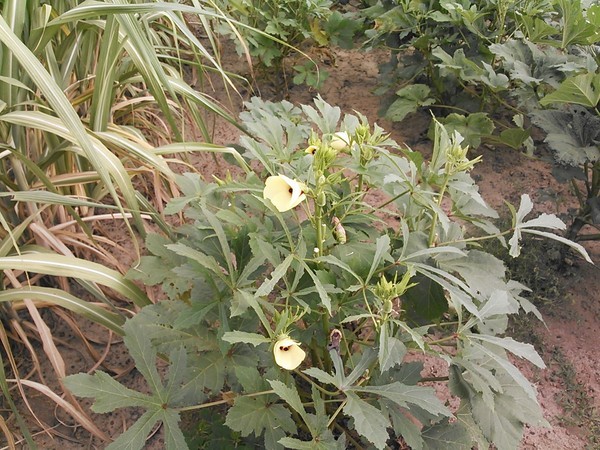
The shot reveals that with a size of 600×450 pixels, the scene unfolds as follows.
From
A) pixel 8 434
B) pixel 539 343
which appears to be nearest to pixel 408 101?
pixel 539 343

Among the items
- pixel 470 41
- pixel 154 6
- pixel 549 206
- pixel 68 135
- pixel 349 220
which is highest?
pixel 154 6

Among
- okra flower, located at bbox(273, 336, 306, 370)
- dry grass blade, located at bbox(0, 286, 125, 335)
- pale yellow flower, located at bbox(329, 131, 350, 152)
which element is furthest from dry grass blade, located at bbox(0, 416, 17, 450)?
pale yellow flower, located at bbox(329, 131, 350, 152)

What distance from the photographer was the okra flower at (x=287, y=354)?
83 cm

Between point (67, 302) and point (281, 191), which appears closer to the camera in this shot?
point (281, 191)

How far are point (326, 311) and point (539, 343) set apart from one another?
948 mm

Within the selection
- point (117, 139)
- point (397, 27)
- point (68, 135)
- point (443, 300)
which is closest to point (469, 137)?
point (397, 27)

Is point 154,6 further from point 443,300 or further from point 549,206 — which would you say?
point 549,206

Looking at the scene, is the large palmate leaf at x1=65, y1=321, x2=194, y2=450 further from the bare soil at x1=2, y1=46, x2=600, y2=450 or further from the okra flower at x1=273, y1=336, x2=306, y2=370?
the bare soil at x1=2, y1=46, x2=600, y2=450

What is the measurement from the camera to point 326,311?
99cm

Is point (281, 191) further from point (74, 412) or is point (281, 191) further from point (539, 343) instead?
point (539, 343)

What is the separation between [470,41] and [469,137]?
1.35 feet

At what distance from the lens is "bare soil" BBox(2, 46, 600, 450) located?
4.56ft

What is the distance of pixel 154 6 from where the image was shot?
109cm

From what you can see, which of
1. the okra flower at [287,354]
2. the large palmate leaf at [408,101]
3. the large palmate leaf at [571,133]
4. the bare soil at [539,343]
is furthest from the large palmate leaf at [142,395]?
the large palmate leaf at [408,101]
